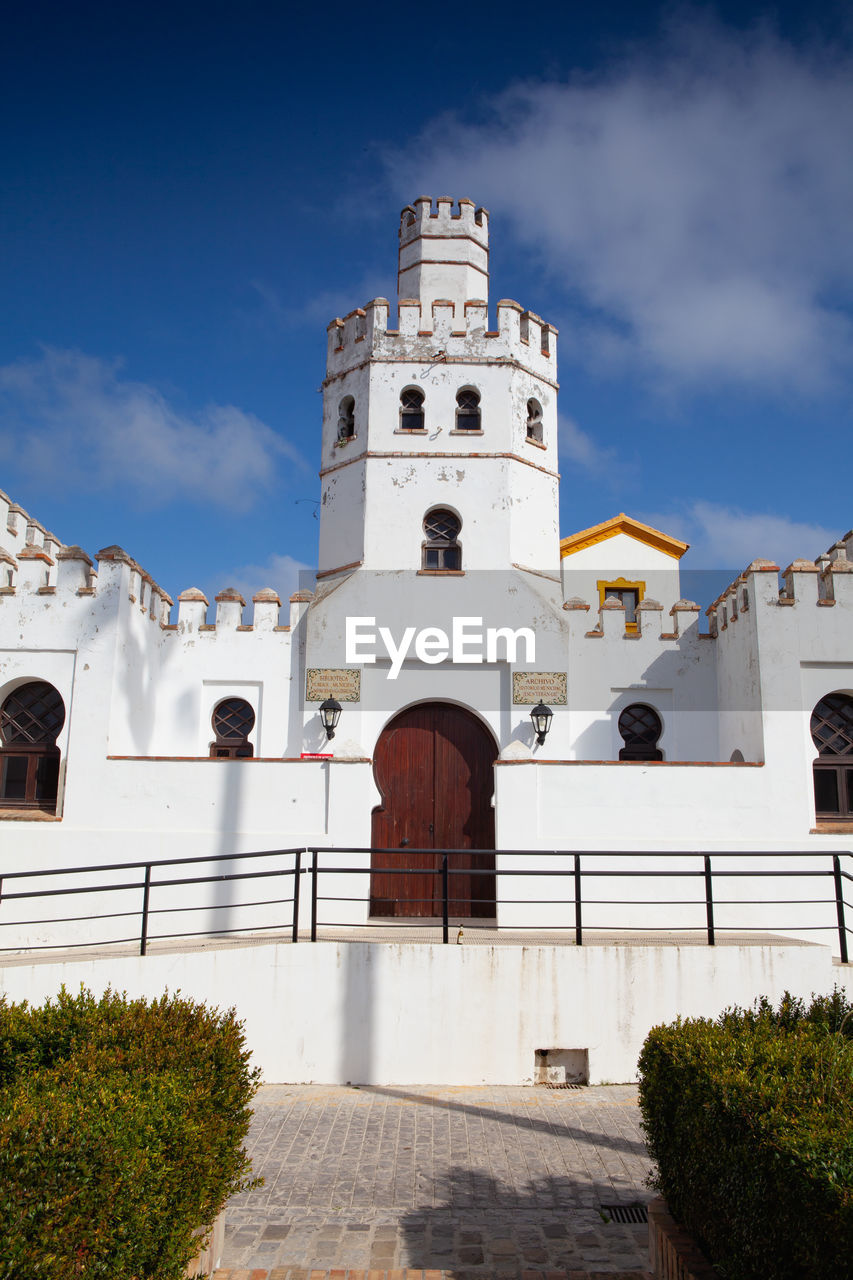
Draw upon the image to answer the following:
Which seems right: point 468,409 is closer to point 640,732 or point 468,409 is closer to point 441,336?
point 441,336

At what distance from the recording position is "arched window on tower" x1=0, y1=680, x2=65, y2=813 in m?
A: 12.9

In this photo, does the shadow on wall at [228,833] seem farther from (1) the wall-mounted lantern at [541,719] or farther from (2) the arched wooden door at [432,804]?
(1) the wall-mounted lantern at [541,719]

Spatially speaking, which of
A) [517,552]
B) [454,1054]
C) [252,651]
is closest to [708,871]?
[454,1054]

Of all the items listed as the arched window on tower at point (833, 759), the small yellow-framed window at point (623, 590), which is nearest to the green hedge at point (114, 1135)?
the arched window on tower at point (833, 759)

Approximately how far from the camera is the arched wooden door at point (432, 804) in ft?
42.3

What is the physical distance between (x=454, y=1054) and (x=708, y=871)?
10.9ft

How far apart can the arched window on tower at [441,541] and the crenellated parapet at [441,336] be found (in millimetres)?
2819

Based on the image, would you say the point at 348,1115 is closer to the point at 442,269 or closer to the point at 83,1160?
the point at 83,1160

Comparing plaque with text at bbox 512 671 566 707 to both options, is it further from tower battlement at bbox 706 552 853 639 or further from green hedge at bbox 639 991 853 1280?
green hedge at bbox 639 991 853 1280

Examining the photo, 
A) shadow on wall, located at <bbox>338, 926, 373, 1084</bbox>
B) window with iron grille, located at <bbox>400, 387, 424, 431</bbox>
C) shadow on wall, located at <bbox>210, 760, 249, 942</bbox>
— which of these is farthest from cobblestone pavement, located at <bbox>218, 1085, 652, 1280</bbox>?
window with iron grille, located at <bbox>400, 387, 424, 431</bbox>

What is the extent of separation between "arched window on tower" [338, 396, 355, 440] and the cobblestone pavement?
35.0 feet

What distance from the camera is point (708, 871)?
30.8 ft

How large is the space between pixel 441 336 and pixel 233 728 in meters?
7.76

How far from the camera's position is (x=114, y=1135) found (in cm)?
391
